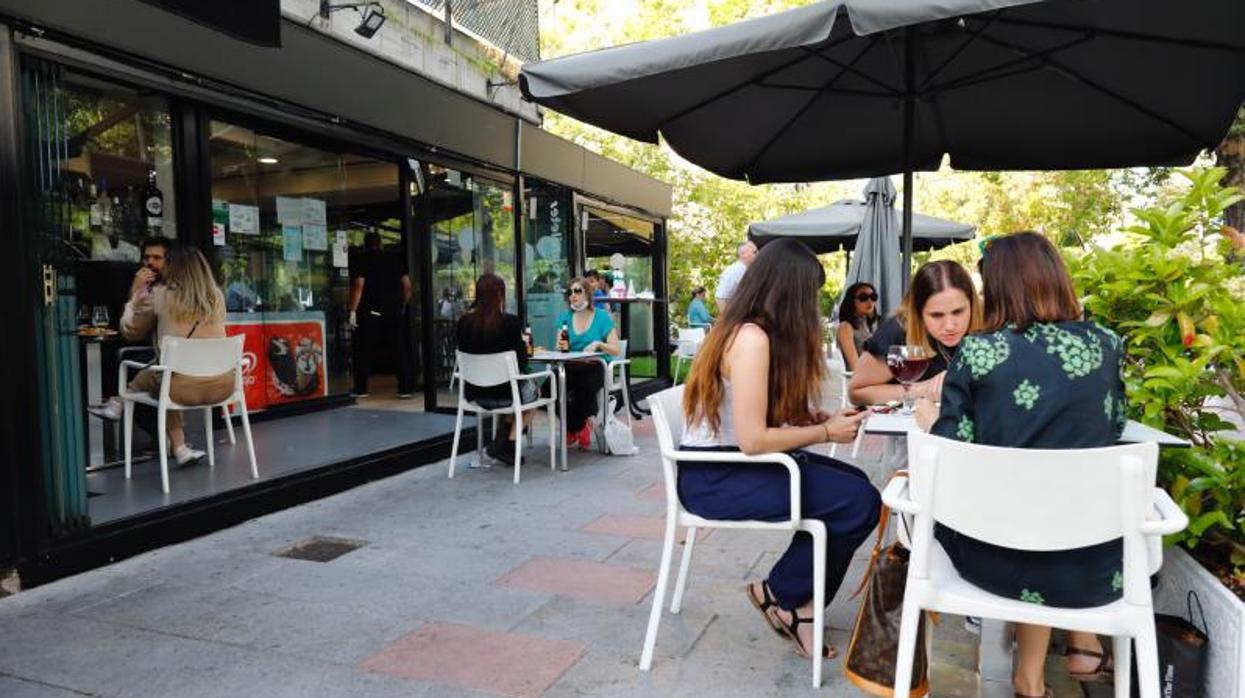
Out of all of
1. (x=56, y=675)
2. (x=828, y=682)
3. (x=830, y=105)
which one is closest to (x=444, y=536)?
(x=56, y=675)

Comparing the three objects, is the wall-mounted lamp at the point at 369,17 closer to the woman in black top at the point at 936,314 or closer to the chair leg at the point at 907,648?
the woman in black top at the point at 936,314

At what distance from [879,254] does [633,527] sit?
133 inches

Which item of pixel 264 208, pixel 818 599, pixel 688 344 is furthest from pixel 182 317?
pixel 688 344

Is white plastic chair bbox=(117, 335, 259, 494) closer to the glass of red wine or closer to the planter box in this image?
the glass of red wine

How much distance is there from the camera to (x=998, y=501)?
179 cm

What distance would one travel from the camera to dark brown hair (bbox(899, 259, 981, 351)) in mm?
3252

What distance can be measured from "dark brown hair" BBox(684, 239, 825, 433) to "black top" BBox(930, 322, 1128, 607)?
600mm

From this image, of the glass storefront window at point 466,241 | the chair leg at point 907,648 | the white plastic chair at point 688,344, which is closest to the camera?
the chair leg at point 907,648

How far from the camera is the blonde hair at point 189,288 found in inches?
196

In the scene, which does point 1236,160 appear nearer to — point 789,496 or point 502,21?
point 502,21

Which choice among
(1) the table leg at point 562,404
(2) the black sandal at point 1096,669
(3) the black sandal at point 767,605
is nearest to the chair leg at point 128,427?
(1) the table leg at point 562,404

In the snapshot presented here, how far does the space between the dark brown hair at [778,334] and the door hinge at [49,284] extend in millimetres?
2865

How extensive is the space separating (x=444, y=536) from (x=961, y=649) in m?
2.52

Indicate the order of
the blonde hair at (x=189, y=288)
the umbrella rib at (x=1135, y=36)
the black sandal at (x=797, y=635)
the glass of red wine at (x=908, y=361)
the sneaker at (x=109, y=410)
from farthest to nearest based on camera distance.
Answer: the sneaker at (x=109, y=410) → the blonde hair at (x=189, y=288) → the umbrella rib at (x=1135, y=36) → the black sandal at (x=797, y=635) → the glass of red wine at (x=908, y=361)
